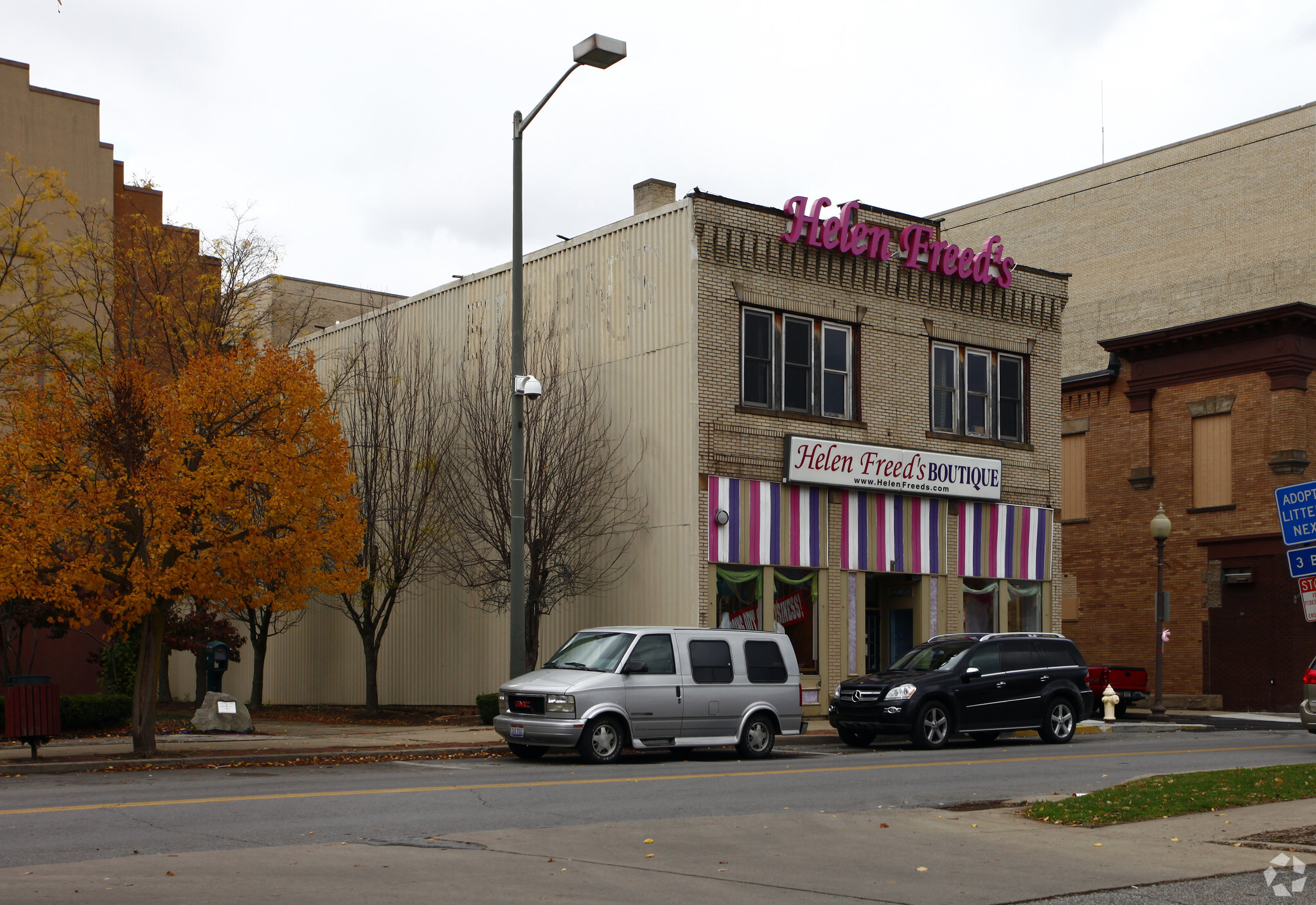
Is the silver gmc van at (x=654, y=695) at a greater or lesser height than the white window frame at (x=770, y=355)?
lesser

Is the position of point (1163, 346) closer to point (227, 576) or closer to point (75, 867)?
point (227, 576)

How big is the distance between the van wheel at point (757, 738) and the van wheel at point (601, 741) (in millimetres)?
1930

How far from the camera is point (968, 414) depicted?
1222 inches

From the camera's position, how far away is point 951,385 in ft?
101

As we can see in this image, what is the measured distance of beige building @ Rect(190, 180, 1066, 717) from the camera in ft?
86.9

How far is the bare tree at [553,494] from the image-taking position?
27.1 metres

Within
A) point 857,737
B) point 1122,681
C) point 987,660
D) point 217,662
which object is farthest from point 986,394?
point 217,662

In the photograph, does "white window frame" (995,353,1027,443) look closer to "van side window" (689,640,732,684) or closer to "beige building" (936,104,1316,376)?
"van side window" (689,640,732,684)

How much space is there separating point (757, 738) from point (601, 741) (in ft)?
8.53

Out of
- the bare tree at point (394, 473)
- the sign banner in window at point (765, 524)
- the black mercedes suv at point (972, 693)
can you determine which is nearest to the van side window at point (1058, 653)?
the black mercedes suv at point (972, 693)

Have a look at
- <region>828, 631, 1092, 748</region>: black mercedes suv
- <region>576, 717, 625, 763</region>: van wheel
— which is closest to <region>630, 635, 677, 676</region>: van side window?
<region>576, 717, 625, 763</region>: van wheel

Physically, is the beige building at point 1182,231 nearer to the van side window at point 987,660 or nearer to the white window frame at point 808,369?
the white window frame at point 808,369

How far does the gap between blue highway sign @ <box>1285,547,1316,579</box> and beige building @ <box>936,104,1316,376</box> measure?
31.3 meters

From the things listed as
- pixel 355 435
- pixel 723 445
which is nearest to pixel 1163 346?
pixel 723 445
